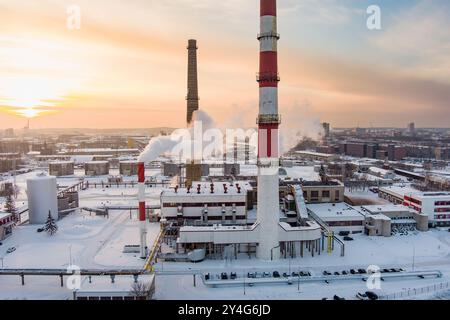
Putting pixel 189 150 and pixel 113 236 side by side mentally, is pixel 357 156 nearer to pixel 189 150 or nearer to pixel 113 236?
pixel 189 150

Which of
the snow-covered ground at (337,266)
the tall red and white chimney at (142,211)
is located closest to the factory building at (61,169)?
the tall red and white chimney at (142,211)

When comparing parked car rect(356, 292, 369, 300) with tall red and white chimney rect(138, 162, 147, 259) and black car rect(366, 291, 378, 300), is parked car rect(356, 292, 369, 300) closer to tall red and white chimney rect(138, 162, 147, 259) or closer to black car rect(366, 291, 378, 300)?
black car rect(366, 291, 378, 300)

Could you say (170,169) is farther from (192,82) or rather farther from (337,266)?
(337,266)

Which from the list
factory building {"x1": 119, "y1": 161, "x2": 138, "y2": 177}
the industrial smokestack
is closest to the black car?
the industrial smokestack

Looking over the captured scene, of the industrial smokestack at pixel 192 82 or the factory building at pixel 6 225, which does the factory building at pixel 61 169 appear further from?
the factory building at pixel 6 225
